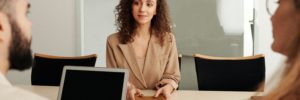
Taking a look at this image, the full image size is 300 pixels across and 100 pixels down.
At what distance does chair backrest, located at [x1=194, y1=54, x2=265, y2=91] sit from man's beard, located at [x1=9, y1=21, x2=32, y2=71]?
1576 mm

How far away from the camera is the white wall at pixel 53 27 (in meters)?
4.09

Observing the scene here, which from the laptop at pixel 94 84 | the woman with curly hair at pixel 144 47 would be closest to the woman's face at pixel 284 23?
the laptop at pixel 94 84

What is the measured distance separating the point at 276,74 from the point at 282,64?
0.03 metres

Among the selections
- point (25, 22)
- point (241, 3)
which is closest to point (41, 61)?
point (25, 22)

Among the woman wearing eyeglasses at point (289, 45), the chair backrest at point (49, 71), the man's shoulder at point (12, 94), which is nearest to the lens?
the woman wearing eyeglasses at point (289, 45)

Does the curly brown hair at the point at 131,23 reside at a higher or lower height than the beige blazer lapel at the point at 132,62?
higher

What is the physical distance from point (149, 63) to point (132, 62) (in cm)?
10

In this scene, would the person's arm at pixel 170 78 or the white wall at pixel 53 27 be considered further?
the white wall at pixel 53 27

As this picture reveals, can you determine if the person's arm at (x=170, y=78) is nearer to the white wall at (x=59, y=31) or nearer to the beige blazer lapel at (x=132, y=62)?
the beige blazer lapel at (x=132, y=62)

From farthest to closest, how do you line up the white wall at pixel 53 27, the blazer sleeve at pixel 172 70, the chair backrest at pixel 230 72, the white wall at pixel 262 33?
the white wall at pixel 53 27 < the white wall at pixel 262 33 < the chair backrest at pixel 230 72 < the blazer sleeve at pixel 172 70

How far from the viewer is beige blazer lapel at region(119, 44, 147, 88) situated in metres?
2.32

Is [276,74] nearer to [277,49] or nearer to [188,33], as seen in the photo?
[277,49]

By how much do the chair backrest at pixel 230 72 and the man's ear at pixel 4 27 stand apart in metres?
1.70

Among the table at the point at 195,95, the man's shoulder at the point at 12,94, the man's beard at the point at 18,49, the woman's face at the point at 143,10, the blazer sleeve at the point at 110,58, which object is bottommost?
the table at the point at 195,95
